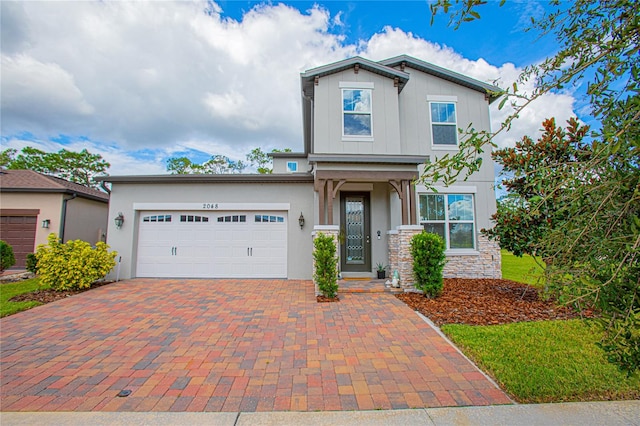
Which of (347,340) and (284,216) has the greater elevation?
(284,216)

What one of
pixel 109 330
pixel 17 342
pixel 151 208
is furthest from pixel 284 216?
pixel 17 342

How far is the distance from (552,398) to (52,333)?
7.39m

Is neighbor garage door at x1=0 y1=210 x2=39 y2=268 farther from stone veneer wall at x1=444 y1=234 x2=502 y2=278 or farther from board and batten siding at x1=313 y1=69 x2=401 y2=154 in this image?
stone veneer wall at x1=444 y1=234 x2=502 y2=278

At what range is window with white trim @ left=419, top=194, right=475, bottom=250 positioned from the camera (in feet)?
31.3

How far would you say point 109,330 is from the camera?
16.0ft

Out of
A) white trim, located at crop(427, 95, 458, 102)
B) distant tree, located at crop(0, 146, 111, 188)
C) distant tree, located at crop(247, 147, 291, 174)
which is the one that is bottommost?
white trim, located at crop(427, 95, 458, 102)

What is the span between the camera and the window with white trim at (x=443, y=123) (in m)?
9.87

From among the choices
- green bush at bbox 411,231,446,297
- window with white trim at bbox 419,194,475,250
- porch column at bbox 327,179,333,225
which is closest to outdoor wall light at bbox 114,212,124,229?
porch column at bbox 327,179,333,225

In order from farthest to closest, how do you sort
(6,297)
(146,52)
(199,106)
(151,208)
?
(199,106) < (146,52) < (151,208) < (6,297)

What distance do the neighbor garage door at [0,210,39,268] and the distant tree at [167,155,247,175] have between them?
18.3m

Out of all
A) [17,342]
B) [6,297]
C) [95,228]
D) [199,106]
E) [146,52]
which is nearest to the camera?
[17,342]

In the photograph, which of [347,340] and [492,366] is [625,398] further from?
[347,340]

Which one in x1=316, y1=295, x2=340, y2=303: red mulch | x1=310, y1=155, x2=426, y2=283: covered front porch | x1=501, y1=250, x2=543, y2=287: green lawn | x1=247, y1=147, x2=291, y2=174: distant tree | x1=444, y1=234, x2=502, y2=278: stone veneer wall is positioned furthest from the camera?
x1=247, y1=147, x2=291, y2=174: distant tree

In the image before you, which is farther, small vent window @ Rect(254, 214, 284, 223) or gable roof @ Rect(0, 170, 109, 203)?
gable roof @ Rect(0, 170, 109, 203)
